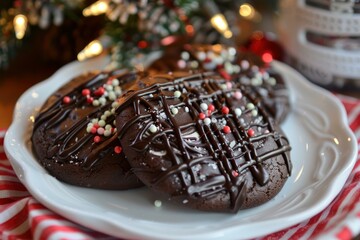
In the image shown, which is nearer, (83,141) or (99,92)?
(83,141)

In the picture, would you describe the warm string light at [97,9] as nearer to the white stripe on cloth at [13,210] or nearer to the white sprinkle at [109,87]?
the white sprinkle at [109,87]

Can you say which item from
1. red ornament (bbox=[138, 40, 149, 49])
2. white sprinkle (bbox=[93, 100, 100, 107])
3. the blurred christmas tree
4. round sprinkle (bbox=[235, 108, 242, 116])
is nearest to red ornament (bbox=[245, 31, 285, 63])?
the blurred christmas tree

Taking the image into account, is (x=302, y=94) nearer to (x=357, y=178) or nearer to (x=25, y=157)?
(x=357, y=178)

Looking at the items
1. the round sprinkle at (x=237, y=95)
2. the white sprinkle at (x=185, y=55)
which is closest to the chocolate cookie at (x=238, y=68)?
the white sprinkle at (x=185, y=55)

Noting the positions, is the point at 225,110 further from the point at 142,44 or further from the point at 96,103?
the point at 142,44

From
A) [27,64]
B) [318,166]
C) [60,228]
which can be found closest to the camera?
[60,228]

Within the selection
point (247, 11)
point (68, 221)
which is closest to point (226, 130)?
point (68, 221)

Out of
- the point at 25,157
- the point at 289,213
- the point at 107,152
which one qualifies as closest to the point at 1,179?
the point at 25,157
